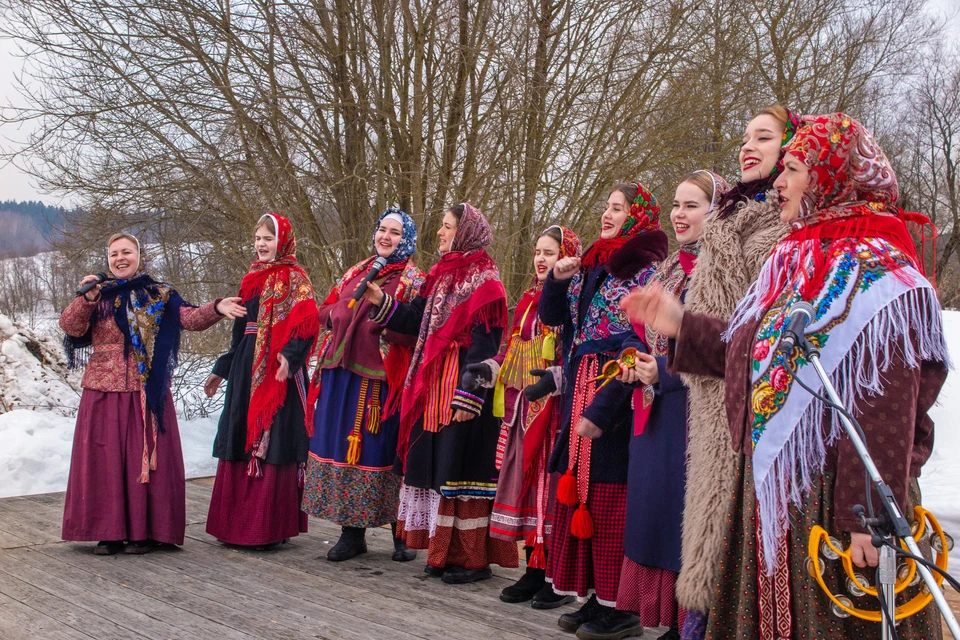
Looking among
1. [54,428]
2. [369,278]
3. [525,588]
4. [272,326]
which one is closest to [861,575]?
[525,588]

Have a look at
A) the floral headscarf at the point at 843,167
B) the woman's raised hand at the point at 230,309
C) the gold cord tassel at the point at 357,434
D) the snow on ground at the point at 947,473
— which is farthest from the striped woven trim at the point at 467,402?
the snow on ground at the point at 947,473

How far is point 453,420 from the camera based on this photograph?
4.27m

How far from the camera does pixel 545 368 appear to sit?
159 inches

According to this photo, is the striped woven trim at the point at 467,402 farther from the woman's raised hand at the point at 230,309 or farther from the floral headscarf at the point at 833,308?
the floral headscarf at the point at 833,308

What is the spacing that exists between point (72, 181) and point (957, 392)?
8341 millimetres

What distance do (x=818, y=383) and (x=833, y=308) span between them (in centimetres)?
18

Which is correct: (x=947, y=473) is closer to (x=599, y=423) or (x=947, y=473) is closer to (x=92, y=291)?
(x=599, y=423)

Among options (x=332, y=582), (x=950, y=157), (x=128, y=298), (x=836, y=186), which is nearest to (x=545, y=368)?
(x=332, y=582)

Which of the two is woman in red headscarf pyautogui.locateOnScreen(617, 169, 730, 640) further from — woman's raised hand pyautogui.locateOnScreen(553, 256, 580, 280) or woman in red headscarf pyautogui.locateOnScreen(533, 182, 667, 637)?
woman's raised hand pyautogui.locateOnScreen(553, 256, 580, 280)

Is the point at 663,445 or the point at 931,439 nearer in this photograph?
the point at 931,439

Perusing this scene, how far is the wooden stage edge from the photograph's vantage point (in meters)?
3.43

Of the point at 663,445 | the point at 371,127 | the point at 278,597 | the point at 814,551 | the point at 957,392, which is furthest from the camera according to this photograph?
the point at 371,127

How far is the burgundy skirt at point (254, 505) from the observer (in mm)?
4754

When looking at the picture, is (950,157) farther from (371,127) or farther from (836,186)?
(836,186)
